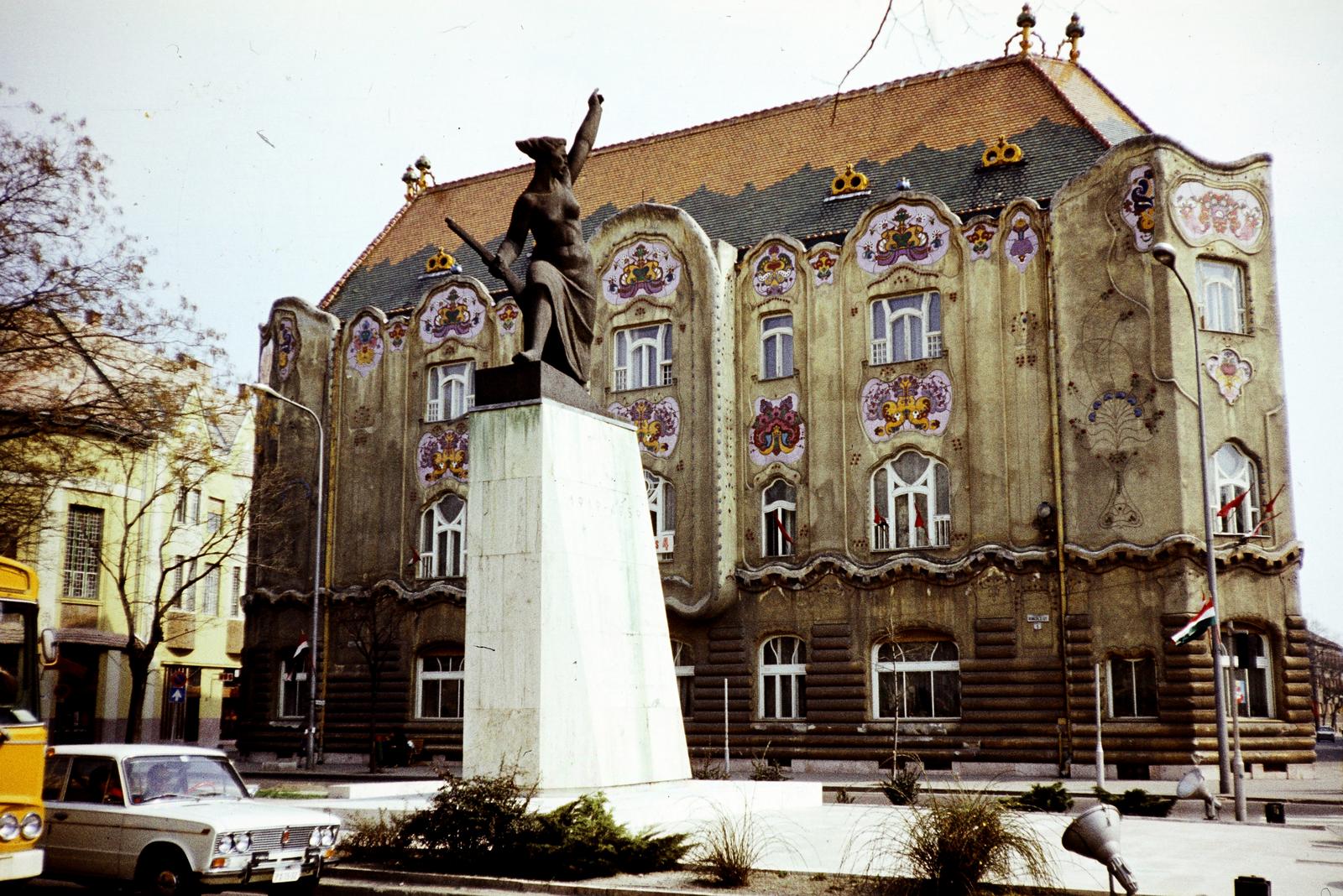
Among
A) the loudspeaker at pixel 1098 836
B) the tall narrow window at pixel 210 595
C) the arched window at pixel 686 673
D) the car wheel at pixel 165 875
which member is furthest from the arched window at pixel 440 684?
the loudspeaker at pixel 1098 836

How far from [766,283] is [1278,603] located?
48.6 ft

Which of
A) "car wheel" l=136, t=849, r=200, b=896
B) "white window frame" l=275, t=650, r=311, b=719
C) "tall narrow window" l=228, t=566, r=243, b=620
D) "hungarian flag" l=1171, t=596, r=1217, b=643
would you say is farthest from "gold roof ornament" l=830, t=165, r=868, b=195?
"tall narrow window" l=228, t=566, r=243, b=620

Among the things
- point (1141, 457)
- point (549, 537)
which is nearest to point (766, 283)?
point (1141, 457)

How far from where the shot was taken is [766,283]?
119 feet

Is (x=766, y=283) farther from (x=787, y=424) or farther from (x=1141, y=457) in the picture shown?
(x=1141, y=457)

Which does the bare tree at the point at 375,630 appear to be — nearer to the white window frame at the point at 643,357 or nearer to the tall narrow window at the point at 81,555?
the white window frame at the point at 643,357

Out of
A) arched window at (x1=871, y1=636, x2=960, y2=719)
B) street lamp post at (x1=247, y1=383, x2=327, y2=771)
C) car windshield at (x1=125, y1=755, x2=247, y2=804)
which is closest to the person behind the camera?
car windshield at (x1=125, y1=755, x2=247, y2=804)

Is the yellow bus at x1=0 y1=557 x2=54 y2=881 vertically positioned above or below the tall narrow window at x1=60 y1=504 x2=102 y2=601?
below

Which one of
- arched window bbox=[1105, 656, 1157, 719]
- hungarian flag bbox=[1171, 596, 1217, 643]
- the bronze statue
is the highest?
the bronze statue

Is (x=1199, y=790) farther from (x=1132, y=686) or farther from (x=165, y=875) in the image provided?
(x=165, y=875)

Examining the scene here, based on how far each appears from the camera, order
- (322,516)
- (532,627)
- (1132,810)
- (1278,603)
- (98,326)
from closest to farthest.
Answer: (532,627) < (1132,810) < (98,326) < (1278,603) < (322,516)

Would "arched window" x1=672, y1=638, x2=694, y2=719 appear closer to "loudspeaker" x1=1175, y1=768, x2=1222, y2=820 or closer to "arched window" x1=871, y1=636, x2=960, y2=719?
"arched window" x1=871, y1=636, x2=960, y2=719

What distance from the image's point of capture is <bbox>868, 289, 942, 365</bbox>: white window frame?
34156mm

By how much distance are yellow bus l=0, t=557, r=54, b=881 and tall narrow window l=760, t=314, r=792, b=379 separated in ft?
81.3
